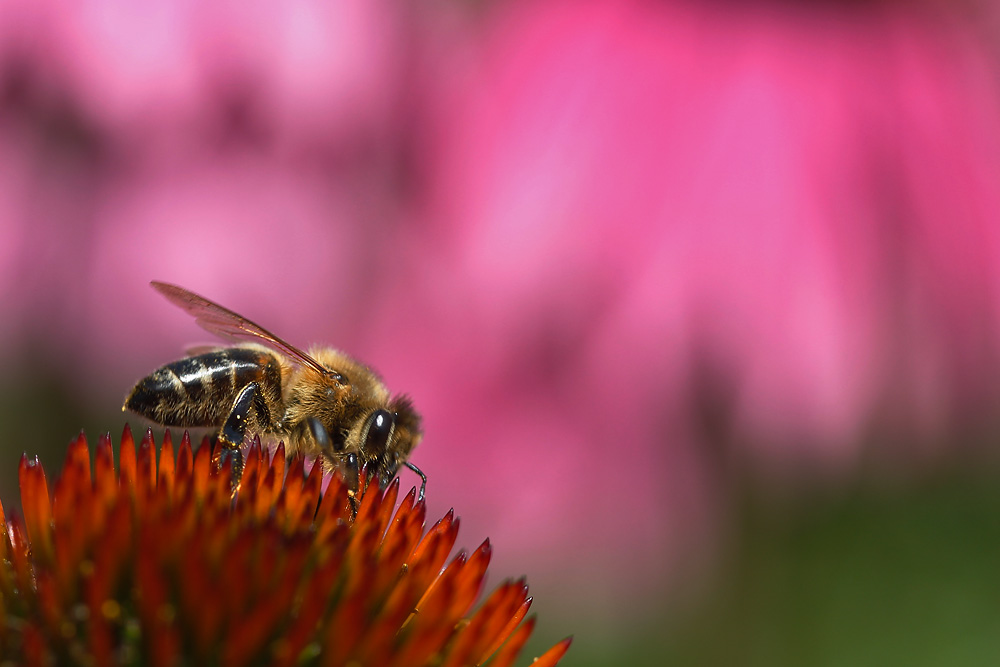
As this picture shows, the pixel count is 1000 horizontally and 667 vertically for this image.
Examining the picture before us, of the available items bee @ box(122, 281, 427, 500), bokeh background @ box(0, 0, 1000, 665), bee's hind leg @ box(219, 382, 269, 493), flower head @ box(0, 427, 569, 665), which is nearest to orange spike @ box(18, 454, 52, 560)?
flower head @ box(0, 427, 569, 665)

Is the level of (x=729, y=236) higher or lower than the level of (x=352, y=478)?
higher

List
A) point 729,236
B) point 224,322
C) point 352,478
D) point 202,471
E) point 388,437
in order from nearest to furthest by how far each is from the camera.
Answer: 1. point 202,471
2. point 352,478
3. point 388,437
4. point 224,322
5. point 729,236

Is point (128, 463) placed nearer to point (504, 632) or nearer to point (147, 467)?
point (147, 467)

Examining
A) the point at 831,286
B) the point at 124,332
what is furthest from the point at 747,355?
the point at 124,332

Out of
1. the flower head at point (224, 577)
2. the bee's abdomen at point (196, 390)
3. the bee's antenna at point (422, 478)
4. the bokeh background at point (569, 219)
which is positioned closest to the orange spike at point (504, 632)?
the flower head at point (224, 577)

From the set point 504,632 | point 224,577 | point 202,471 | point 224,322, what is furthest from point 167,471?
point 224,322

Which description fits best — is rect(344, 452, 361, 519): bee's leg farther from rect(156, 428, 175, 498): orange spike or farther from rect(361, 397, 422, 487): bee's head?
rect(156, 428, 175, 498): orange spike
